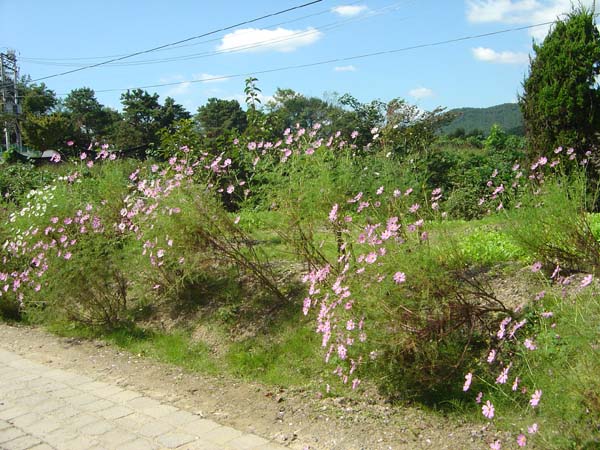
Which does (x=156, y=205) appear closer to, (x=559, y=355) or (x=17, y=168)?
(x=559, y=355)

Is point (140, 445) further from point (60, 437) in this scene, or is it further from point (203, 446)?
point (60, 437)

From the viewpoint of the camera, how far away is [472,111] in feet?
161

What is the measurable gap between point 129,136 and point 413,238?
39239 mm

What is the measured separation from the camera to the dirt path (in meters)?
3.43

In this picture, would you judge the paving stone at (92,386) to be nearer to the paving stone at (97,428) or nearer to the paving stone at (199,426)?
the paving stone at (97,428)

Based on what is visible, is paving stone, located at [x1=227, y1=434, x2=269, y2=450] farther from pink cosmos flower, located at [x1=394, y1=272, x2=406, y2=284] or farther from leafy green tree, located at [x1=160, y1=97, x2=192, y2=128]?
leafy green tree, located at [x1=160, y1=97, x2=192, y2=128]

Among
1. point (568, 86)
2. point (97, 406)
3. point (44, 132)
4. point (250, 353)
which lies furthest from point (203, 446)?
point (44, 132)

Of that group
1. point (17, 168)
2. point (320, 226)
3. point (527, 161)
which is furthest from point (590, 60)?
point (17, 168)

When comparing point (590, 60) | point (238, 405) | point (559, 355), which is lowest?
point (238, 405)

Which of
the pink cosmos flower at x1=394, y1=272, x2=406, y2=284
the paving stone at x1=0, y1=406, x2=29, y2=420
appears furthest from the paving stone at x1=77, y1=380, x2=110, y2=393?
the pink cosmos flower at x1=394, y1=272, x2=406, y2=284

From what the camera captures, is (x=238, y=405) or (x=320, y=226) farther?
(x=320, y=226)

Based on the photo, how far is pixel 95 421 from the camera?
405cm

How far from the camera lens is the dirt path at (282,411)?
343cm

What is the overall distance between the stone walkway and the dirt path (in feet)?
0.43
